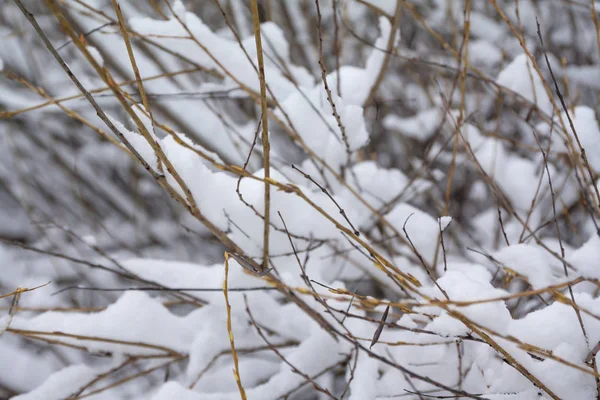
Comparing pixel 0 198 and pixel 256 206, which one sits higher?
pixel 0 198

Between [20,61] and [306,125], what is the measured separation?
2697mm

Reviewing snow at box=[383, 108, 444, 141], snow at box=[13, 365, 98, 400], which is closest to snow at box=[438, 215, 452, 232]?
snow at box=[13, 365, 98, 400]

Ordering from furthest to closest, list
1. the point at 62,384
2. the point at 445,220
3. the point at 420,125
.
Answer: the point at 420,125, the point at 62,384, the point at 445,220

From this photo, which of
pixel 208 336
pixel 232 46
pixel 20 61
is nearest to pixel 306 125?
pixel 232 46

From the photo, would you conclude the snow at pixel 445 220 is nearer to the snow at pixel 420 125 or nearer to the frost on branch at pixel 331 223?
the frost on branch at pixel 331 223

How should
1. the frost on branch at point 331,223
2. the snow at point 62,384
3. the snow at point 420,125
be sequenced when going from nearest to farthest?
the frost on branch at point 331,223 < the snow at point 62,384 < the snow at point 420,125

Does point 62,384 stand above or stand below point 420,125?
below

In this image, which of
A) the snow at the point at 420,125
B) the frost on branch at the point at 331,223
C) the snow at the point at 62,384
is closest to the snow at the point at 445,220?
the frost on branch at the point at 331,223

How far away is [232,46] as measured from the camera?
1.25m

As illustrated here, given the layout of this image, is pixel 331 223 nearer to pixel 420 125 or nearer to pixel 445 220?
pixel 445 220

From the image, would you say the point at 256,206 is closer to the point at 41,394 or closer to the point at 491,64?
the point at 41,394

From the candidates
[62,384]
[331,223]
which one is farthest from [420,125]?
[62,384]

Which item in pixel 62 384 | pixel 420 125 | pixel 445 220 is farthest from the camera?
pixel 420 125

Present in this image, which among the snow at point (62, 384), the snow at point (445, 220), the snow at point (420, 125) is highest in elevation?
the snow at point (420, 125)
